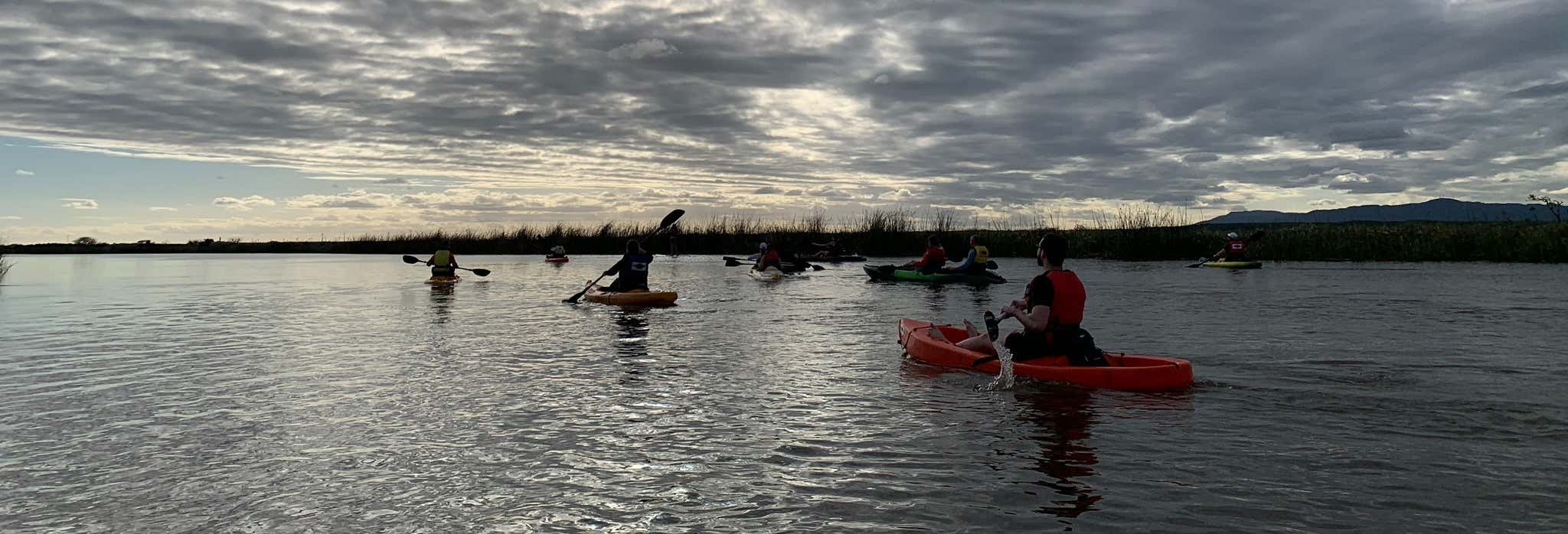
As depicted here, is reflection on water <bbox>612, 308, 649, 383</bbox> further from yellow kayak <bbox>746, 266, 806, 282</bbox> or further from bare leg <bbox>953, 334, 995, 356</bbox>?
yellow kayak <bbox>746, 266, 806, 282</bbox>

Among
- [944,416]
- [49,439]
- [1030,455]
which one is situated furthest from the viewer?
[944,416]

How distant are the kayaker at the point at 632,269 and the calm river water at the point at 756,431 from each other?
368 centimetres

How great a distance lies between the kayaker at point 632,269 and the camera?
19109 mm

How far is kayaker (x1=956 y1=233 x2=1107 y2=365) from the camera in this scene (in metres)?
8.83

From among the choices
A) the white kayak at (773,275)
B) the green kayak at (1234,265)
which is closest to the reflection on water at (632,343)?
the white kayak at (773,275)

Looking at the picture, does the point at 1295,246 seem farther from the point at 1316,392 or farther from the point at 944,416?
the point at 944,416

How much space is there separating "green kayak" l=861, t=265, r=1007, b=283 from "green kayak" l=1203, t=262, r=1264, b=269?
9742mm

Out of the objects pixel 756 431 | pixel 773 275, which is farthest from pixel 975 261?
pixel 756 431

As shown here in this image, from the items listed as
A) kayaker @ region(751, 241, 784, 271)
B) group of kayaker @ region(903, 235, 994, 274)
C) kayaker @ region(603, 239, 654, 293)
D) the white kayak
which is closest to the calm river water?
kayaker @ region(603, 239, 654, 293)

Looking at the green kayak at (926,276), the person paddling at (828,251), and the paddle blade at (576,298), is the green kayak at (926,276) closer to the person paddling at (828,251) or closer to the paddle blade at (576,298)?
the paddle blade at (576,298)

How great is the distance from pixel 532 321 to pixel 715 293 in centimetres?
748

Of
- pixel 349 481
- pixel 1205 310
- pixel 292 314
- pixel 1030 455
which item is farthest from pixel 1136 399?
pixel 292 314

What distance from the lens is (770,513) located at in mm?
4934

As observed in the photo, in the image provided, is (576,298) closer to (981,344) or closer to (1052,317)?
(981,344)
